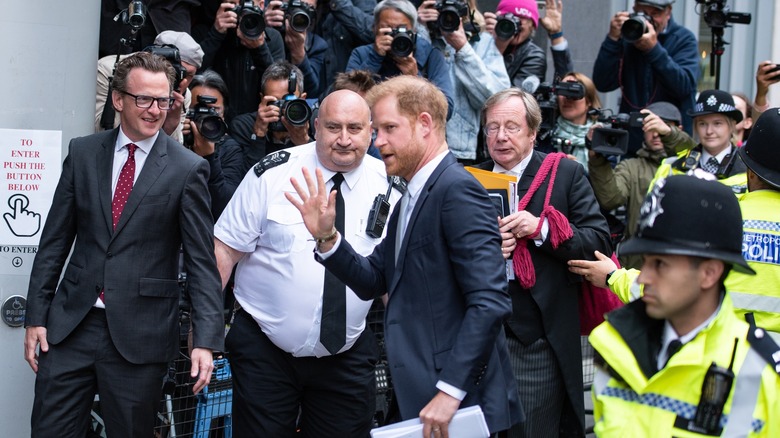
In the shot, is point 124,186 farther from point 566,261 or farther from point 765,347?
point 765,347

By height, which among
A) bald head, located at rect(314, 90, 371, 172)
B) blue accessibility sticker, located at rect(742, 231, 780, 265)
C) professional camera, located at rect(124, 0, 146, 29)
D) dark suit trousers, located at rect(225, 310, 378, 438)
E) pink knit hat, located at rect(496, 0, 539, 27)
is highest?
pink knit hat, located at rect(496, 0, 539, 27)

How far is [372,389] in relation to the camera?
5.33m

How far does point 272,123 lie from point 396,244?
8.19 feet

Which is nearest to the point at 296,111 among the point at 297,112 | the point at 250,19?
the point at 297,112

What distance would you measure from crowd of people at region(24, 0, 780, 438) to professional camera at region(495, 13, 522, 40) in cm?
25

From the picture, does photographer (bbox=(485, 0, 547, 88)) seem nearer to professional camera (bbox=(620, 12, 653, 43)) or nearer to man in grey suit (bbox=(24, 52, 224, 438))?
professional camera (bbox=(620, 12, 653, 43))

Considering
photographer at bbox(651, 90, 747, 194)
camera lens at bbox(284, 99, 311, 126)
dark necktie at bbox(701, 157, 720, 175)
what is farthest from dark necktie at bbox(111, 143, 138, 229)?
dark necktie at bbox(701, 157, 720, 175)

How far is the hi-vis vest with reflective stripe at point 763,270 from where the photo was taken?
390 cm

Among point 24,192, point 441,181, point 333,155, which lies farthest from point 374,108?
point 24,192

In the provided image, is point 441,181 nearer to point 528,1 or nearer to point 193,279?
point 193,279

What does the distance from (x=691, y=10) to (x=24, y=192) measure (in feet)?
25.0

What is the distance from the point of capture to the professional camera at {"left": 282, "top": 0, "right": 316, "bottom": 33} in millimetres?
7172

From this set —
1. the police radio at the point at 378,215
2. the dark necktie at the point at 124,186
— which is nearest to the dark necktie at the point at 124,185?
the dark necktie at the point at 124,186

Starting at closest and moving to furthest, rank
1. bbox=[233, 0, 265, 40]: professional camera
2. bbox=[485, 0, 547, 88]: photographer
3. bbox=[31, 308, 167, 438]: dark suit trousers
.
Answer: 1. bbox=[31, 308, 167, 438]: dark suit trousers
2. bbox=[233, 0, 265, 40]: professional camera
3. bbox=[485, 0, 547, 88]: photographer
